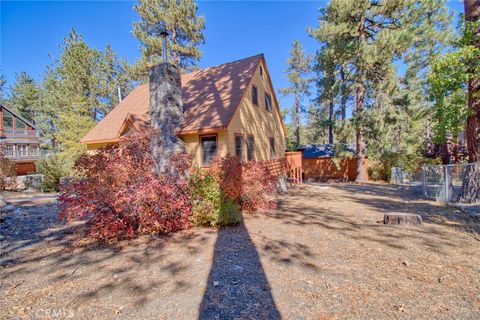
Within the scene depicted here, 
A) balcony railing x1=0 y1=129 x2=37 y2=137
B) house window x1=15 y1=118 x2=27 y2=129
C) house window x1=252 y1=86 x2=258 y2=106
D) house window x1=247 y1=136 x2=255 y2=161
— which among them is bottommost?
house window x1=247 y1=136 x2=255 y2=161

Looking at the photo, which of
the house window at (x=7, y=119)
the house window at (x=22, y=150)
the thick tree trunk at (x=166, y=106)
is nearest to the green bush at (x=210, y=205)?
the thick tree trunk at (x=166, y=106)

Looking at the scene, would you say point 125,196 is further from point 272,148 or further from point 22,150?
point 22,150

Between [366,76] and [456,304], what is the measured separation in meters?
14.6

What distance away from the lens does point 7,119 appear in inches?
1123

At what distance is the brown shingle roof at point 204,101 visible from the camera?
1038 centimetres

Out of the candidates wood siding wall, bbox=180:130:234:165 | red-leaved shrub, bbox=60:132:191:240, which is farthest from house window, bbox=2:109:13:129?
red-leaved shrub, bbox=60:132:191:240

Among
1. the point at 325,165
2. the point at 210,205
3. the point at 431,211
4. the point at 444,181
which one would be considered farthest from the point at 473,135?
the point at 325,165

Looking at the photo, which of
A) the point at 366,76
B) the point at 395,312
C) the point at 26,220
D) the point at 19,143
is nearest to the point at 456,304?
the point at 395,312

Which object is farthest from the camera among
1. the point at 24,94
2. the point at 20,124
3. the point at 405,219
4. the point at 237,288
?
the point at 24,94

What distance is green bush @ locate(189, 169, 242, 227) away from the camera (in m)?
5.30

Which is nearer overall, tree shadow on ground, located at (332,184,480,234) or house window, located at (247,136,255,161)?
tree shadow on ground, located at (332,184,480,234)

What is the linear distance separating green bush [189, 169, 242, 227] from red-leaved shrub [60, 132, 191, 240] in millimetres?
289

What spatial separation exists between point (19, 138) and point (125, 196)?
3583cm

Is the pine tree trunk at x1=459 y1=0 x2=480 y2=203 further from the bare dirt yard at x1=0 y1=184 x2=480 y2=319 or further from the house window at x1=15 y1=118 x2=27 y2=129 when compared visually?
the house window at x1=15 y1=118 x2=27 y2=129
